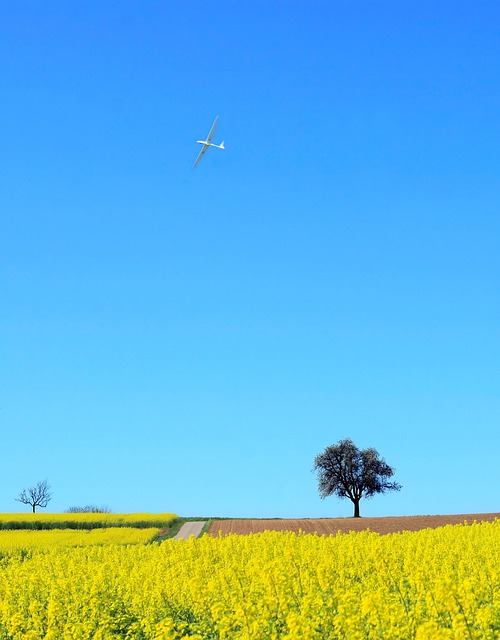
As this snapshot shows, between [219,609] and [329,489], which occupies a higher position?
[329,489]

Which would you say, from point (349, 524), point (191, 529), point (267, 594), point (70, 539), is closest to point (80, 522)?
point (191, 529)

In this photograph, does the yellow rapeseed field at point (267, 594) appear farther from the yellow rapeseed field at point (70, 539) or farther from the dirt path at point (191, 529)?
the dirt path at point (191, 529)

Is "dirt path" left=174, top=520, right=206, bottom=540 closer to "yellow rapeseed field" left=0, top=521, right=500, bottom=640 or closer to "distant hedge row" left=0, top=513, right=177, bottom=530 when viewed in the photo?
"distant hedge row" left=0, top=513, right=177, bottom=530

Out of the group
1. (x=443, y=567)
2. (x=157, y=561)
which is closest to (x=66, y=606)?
(x=157, y=561)

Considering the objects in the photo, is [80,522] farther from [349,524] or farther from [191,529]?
[349,524]

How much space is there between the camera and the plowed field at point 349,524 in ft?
146

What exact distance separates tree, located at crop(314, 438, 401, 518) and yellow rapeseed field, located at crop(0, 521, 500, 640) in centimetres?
5260

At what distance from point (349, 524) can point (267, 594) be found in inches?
1549

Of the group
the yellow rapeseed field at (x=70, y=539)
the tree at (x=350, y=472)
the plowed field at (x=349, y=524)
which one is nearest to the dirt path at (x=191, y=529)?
the plowed field at (x=349, y=524)

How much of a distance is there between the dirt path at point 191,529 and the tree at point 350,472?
19788 millimetres

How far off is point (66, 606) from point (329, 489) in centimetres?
6248

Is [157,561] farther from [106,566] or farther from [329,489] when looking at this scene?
[329,489]

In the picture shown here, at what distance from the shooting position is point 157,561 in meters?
19.4

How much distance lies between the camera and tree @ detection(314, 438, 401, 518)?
75250 millimetres
